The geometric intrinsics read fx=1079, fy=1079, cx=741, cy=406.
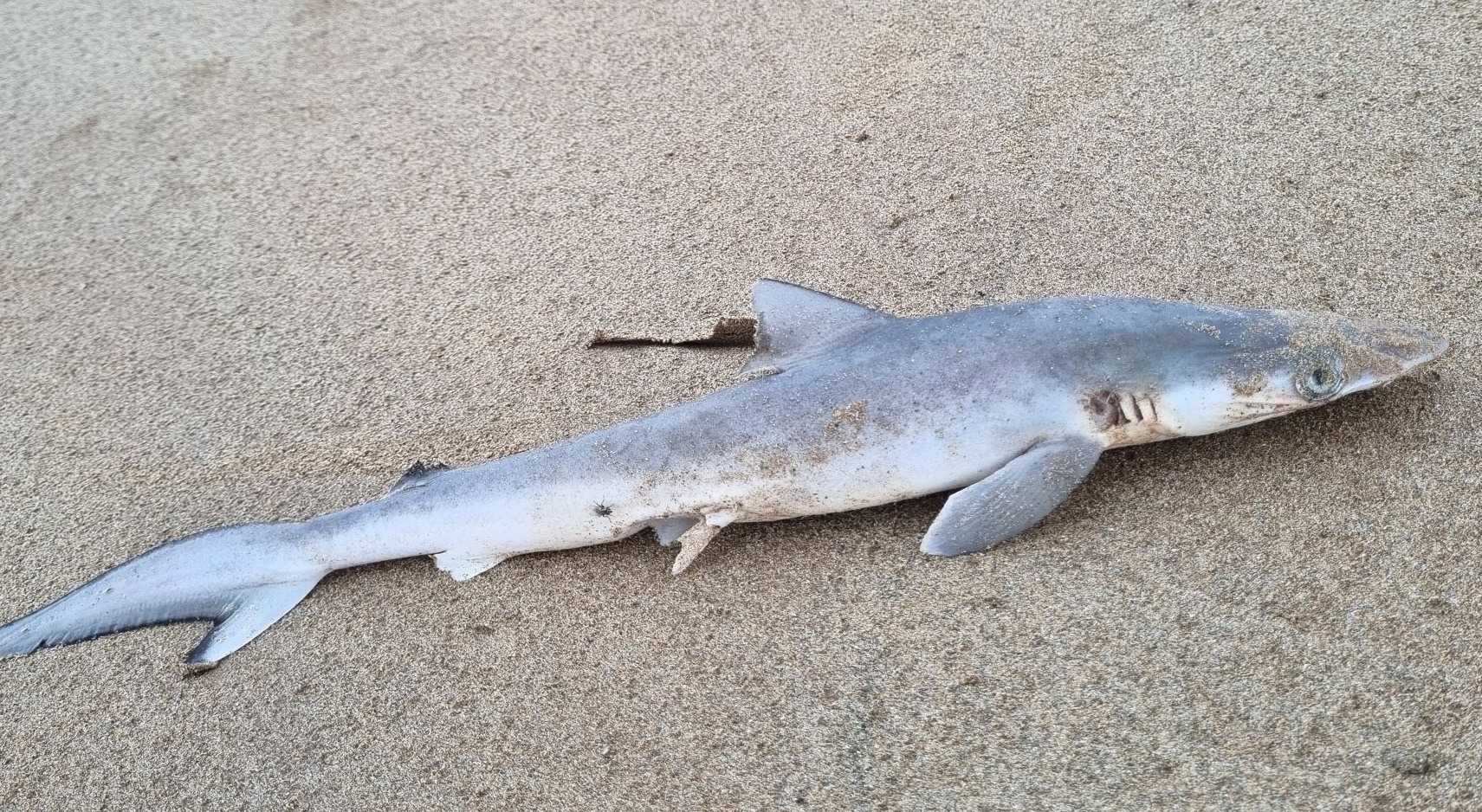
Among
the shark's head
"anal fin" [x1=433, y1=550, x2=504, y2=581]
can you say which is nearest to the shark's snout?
the shark's head

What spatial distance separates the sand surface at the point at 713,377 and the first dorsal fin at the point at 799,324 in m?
0.37

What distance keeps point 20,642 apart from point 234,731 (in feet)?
2.23

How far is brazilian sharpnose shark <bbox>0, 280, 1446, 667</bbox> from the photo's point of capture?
2.40 metres

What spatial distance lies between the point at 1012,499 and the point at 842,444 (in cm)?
39

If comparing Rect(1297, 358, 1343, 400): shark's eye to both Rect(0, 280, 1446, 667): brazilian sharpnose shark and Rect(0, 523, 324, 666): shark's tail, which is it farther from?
Rect(0, 523, 324, 666): shark's tail

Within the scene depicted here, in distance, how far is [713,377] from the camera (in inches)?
120

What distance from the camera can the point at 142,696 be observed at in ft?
8.37

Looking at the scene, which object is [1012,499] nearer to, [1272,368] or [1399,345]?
[1272,368]

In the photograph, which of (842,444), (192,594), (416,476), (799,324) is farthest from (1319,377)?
(192,594)

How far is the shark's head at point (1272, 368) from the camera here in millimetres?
2385

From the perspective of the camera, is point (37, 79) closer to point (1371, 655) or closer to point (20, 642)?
point (20, 642)

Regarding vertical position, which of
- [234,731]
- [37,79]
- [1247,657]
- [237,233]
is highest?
[37,79]

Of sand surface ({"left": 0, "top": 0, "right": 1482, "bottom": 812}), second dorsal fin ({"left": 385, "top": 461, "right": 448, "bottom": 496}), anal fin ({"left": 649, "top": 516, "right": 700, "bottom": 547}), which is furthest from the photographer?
second dorsal fin ({"left": 385, "top": 461, "right": 448, "bottom": 496})

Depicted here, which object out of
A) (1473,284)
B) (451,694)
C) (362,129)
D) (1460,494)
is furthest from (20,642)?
(1473,284)
